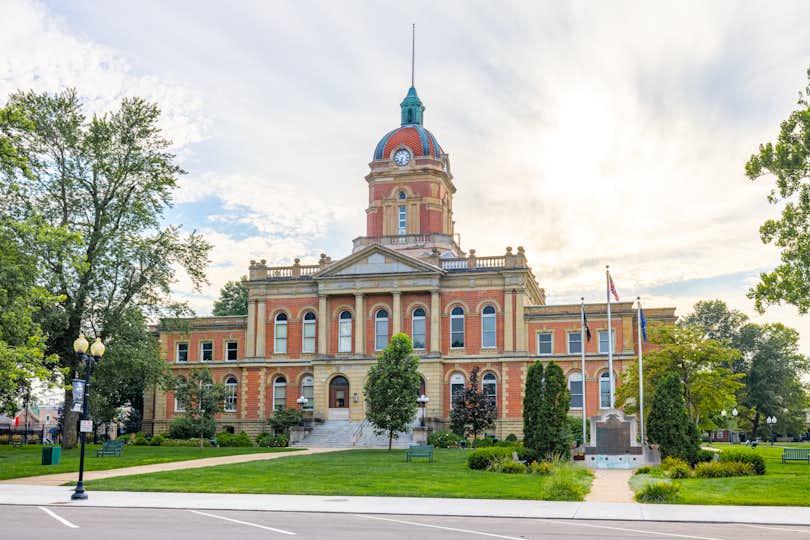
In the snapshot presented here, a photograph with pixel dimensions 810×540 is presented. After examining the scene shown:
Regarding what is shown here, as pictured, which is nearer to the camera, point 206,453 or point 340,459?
point 340,459

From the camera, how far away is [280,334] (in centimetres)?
6838

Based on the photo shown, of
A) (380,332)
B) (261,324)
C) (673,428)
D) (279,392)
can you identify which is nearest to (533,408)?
(673,428)

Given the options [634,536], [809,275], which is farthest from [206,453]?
[634,536]

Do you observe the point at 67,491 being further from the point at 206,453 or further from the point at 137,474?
the point at 206,453

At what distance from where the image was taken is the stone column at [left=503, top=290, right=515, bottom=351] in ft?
208

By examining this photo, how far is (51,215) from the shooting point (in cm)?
4909

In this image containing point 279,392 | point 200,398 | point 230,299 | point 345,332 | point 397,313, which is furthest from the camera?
point 230,299

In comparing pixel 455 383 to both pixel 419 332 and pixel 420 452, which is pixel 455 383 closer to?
pixel 419 332

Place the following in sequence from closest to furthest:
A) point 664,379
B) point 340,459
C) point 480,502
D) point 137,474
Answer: point 480,502, point 137,474, point 664,379, point 340,459

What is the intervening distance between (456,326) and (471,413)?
9.48m

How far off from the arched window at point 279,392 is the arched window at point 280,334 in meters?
2.19

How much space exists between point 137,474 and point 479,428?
94.3 ft

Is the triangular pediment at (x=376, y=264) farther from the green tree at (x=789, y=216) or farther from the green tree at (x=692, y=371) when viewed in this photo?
the green tree at (x=789, y=216)

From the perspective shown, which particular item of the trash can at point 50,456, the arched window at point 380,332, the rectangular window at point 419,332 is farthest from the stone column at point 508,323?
the trash can at point 50,456
